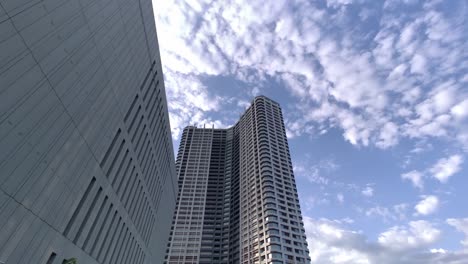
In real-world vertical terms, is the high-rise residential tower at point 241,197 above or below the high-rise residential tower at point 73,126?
above

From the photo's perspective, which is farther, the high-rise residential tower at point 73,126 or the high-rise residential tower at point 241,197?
the high-rise residential tower at point 241,197

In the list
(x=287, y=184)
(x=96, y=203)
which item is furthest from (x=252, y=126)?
(x=96, y=203)

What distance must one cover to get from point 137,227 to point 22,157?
101 feet

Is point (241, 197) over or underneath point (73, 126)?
over

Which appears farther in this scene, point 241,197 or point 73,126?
point 241,197

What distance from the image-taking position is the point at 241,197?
111 m

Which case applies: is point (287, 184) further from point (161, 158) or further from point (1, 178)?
point (1, 178)

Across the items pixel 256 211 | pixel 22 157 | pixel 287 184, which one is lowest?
pixel 22 157

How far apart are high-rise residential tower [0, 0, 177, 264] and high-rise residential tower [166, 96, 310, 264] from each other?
57.2 m

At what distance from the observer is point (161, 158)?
5475 cm

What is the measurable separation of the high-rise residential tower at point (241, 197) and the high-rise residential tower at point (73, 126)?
57186mm

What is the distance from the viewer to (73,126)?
73.9 ft

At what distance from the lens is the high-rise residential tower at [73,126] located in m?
16.5

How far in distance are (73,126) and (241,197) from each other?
9484 centimetres
